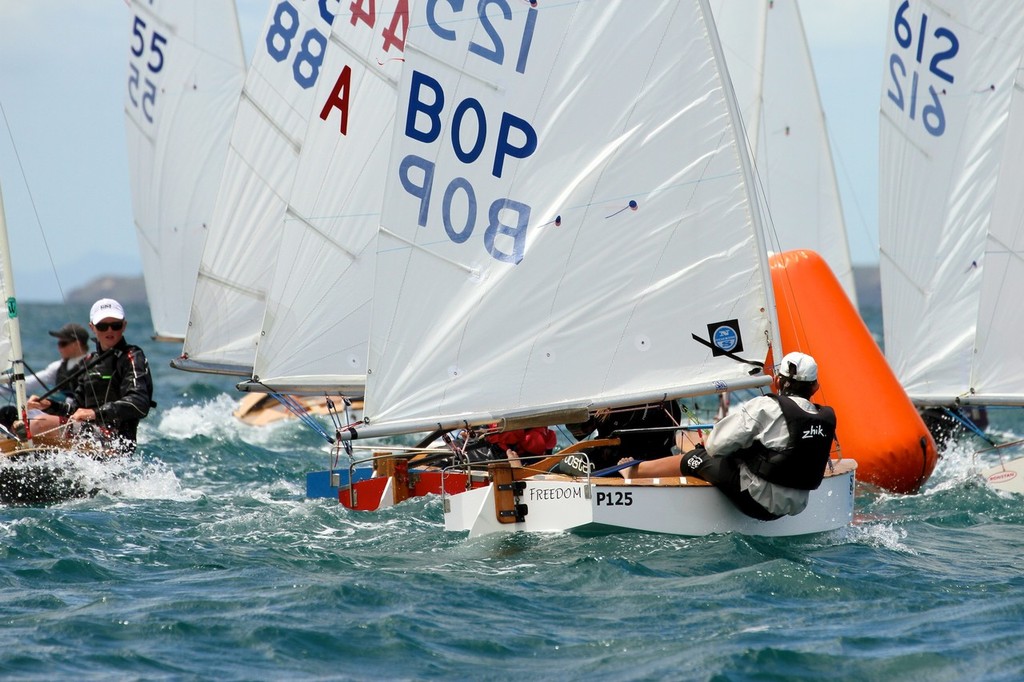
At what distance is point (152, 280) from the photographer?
1486 cm

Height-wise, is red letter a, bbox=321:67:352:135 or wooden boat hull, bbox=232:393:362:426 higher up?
red letter a, bbox=321:67:352:135

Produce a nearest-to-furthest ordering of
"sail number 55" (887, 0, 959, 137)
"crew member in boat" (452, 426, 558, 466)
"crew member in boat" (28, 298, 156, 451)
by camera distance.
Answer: "crew member in boat" (452, 426, 558, 466)
"crew member in boat" (28, 298, 156, 451)
"sail number 55" (887, 0, 959, 137)

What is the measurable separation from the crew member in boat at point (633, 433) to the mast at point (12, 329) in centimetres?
358

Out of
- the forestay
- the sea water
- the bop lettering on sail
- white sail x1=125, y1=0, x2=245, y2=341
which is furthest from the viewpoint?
white sail x1=125, y1=0, x2=245, y2=341

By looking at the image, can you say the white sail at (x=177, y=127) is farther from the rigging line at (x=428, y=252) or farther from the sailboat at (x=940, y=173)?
the rigging line at (x=428, y=252)

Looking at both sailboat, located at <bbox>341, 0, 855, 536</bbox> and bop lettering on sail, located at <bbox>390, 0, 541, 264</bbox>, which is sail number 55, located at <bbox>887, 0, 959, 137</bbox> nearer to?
sailboat, located at <bbox>341, 0, 855, 536</bbox>

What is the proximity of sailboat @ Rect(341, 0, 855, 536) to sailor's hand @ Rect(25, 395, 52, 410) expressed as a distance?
128 inches

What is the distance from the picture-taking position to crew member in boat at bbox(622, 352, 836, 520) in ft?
23.4

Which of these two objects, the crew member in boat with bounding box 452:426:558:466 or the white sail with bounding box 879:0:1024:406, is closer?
the crew member in boat with bounding box 452:426:558:466

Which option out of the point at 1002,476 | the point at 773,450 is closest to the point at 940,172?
the point at 1002,476

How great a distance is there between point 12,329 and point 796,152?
8.89 meters

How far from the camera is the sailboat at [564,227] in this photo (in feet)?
24.9

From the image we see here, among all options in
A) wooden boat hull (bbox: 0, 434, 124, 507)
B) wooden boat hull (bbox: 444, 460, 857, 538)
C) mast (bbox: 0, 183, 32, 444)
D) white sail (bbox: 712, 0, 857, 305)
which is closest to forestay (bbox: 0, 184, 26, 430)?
mast (bbox: 0, 183, 32, 444)

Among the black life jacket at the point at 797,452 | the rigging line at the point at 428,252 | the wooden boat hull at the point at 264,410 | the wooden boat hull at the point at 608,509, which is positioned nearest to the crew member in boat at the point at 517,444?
the wooden boat hull at the point at 608,509
